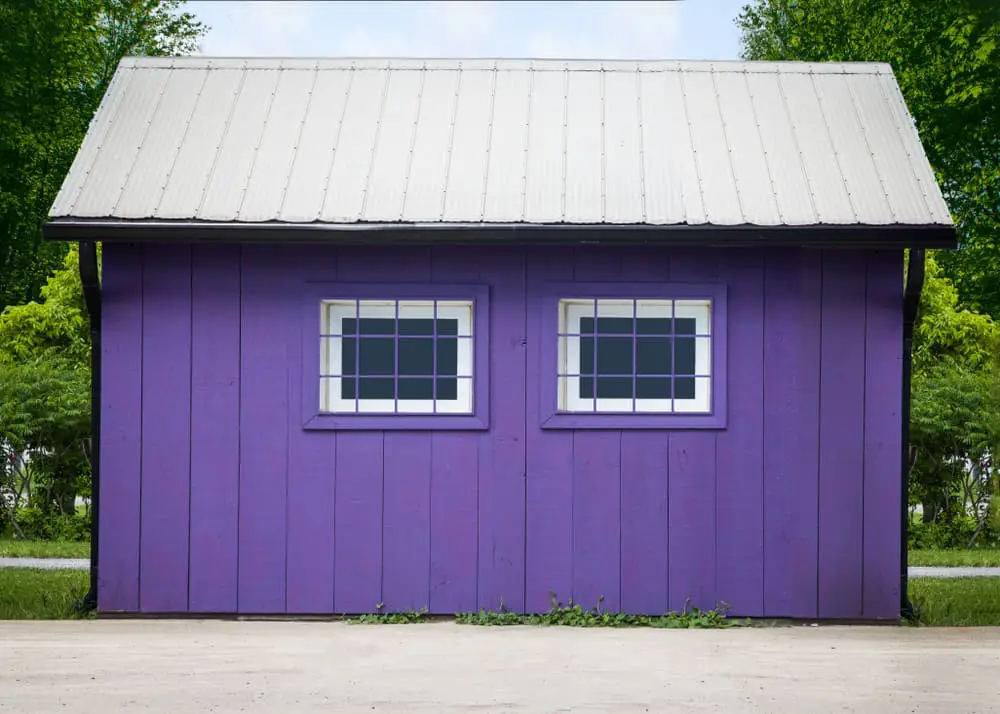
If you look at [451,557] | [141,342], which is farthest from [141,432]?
[451,557]

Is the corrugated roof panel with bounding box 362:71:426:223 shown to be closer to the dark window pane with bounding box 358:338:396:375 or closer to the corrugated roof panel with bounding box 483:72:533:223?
the corrugated roof panel with bounding box 483:72:533:223

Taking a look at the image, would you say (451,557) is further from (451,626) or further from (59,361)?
(59,361)

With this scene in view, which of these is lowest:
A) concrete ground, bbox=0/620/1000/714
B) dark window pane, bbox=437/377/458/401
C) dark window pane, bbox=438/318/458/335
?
concrete ground, bbox=0/620/1000/714

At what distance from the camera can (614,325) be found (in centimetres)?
845

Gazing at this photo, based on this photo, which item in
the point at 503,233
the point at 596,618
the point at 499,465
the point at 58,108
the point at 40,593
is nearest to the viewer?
the point at 503,233

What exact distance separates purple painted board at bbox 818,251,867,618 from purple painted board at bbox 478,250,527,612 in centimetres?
204

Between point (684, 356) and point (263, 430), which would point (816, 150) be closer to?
point (684, 356)

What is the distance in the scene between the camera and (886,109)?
9133mm

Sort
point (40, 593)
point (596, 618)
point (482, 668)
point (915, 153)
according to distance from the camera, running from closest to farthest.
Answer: point (482, 668)
point (596, 618)
point (915, 153)
point (40, 593)

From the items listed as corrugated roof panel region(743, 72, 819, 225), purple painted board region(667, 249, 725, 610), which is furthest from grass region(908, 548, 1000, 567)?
corrugated roof panel region(743, 72, 819, 225)

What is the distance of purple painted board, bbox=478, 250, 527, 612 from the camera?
327 inches

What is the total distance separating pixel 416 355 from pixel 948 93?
40.0 feet

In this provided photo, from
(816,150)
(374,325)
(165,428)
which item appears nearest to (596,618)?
(374,325)

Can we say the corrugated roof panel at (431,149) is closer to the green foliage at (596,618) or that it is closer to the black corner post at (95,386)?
the black corner post at (95,386)
